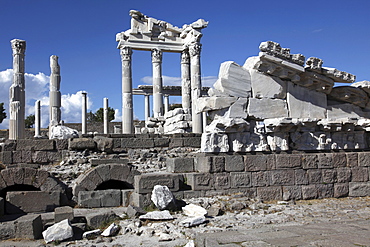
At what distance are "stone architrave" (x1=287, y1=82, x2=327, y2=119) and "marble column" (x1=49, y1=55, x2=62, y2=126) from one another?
16462mm

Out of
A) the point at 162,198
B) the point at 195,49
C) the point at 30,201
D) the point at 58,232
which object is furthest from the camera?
the point at 195,49

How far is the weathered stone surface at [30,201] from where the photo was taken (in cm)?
814

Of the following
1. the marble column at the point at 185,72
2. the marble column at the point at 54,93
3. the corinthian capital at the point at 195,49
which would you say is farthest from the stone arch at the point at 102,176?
the marble column at the point at 185,72

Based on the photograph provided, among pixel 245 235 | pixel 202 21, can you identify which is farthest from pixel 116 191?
pixel 202 21

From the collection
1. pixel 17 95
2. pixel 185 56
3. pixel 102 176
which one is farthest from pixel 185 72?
pixel 102 176

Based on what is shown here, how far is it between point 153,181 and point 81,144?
21.0ft

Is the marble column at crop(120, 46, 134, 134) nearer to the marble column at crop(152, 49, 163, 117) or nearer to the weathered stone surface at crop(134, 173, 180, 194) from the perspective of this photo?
the marble column at crop(152, 49, 163, 117)

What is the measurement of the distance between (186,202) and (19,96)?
1645cm

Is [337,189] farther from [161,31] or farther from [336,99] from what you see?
[161,31]

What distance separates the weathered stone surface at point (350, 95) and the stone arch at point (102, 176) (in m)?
5.84

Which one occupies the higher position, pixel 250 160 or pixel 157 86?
pixel 157 86

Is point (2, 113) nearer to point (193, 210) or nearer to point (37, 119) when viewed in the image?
point (37, 119)

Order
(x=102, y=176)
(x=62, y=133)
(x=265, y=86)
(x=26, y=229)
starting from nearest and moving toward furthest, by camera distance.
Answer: (x=26, y=229) < (x=102, y=176) < (x=265, y=86) < (x=62, y=133)

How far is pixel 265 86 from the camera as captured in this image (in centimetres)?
955
